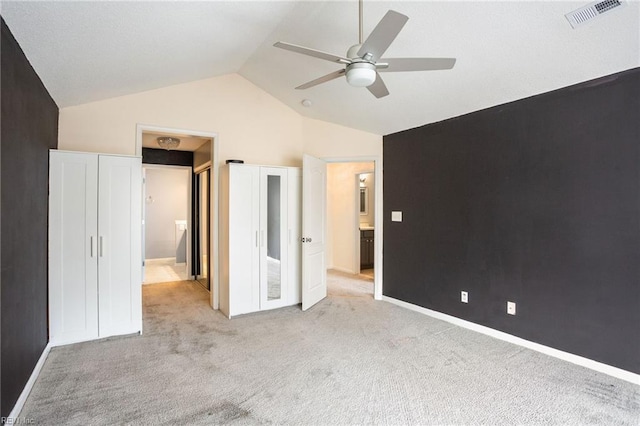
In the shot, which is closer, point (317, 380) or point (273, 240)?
point (317, 380)

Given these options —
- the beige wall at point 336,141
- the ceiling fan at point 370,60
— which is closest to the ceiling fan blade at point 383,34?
the ceiling fan at point 370,60

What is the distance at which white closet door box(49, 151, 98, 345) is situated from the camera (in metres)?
3.05

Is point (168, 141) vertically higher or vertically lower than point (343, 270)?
higher

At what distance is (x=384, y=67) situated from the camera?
6.74 feet

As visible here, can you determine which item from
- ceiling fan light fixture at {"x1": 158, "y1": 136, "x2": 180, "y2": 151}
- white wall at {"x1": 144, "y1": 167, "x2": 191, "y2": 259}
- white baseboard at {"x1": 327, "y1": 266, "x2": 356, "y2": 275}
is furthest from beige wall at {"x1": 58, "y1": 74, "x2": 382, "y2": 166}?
white wall at {"x1": 144, "y1": 167, "x2": 191, "y2": 259}

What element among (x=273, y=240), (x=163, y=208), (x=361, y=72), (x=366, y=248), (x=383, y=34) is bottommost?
(x=366, y=248)

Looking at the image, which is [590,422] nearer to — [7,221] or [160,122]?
[7,221]

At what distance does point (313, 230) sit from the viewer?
448 centimetres

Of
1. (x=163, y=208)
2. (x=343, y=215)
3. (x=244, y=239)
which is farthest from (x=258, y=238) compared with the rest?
(x=163, y=208)

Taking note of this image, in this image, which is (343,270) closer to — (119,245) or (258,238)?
(258,238)

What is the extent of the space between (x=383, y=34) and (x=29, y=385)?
334 centimetres

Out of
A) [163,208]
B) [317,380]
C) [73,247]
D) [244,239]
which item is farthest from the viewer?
[163,208]

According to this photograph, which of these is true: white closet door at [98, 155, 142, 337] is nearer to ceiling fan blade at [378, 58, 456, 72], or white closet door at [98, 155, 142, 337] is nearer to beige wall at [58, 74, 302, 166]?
beige wall at [58, 74, 302, 166]

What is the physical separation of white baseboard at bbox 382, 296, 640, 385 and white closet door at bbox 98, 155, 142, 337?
3354 millimetres
